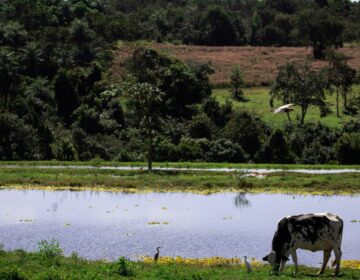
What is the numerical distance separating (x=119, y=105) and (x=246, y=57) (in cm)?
5098

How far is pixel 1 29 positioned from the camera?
11256cm

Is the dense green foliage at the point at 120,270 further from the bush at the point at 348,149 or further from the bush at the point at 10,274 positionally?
the bush at the point at 348,149

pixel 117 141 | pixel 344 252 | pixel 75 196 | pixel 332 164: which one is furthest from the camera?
pixel 117 141

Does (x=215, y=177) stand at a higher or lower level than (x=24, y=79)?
lower

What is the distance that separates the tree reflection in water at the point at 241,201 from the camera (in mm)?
42406

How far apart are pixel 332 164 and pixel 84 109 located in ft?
Answer: 103

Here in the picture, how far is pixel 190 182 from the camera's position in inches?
2050

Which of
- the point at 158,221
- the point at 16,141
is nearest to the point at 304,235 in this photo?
the point at 158,221

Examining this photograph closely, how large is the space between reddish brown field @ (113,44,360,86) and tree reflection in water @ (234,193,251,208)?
6477 centimetres

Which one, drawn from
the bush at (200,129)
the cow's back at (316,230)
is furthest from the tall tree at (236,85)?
the cow's back at (316,230)

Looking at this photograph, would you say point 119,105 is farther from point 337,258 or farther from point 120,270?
point 120,270

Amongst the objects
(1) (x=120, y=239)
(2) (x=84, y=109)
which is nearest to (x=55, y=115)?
(2) (x=84, y=109)

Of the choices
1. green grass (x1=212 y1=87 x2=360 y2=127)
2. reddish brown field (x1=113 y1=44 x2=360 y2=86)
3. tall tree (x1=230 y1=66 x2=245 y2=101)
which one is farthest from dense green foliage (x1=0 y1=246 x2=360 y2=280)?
reddish brown field (x1=113 y1=44 x2=360 y2=86)

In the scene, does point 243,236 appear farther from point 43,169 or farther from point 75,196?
point 43,169
